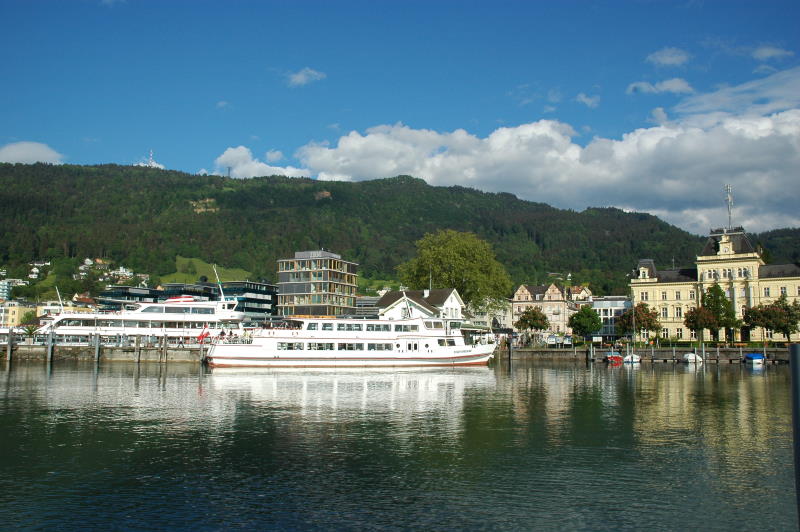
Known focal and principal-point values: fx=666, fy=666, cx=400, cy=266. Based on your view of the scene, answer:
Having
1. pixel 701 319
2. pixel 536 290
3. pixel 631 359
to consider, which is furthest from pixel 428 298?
pixel 536 290

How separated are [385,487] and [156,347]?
6354cm

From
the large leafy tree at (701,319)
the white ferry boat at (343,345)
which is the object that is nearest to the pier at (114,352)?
the white ferry boat at (343,345)

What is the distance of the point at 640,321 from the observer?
301 ft

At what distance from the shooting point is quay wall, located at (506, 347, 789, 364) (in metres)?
81.2

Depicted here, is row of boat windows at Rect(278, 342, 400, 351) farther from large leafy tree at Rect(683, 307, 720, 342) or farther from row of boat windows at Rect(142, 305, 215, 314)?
large leafy tree at Rect(683, 307, 720, 342)

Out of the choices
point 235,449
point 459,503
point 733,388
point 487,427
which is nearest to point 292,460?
point 235,449

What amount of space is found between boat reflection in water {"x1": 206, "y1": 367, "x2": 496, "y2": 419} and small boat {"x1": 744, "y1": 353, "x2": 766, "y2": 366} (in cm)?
3215

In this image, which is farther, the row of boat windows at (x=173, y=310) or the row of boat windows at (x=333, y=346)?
the row of boat windows at (x=173, y=310)

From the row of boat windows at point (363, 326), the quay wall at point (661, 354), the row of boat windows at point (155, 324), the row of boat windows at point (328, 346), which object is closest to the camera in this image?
the row of boat windows at point (328, 346)

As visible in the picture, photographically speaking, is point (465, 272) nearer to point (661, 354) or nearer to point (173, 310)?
point (661, 354)

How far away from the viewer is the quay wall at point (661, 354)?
8125 centimetres

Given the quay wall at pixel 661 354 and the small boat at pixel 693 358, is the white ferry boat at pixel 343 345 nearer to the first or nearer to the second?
the quay wall at pixel 661 354

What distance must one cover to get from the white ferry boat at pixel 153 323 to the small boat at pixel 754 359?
59441mm

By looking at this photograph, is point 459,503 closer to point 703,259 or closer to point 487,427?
point 487,427
